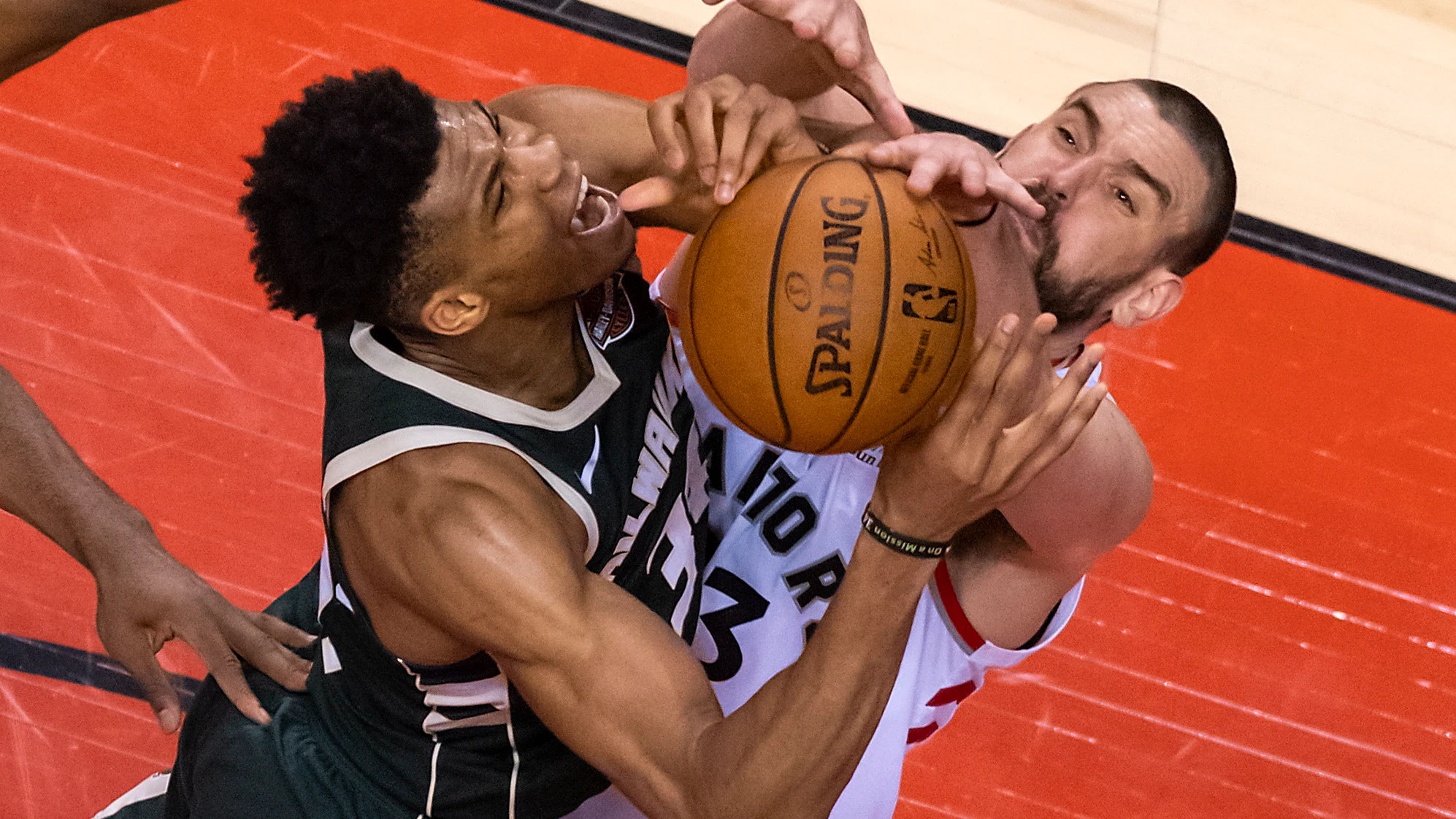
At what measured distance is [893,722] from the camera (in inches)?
116

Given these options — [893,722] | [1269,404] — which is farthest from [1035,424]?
[1269,404]

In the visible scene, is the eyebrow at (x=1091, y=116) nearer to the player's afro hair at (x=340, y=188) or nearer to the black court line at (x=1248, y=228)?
the player's afro hair at (x=340, y=188)

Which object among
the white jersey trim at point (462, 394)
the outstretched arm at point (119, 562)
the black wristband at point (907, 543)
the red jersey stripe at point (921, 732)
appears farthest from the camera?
the red jersey stripe at point (921, 732)

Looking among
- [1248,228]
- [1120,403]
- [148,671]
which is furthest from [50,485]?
[1248,228]

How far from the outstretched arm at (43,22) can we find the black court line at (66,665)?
1.82 metres

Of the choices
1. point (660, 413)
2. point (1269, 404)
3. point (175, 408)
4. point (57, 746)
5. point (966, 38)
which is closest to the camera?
point (660, 413)

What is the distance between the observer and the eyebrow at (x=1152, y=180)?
8.84ft

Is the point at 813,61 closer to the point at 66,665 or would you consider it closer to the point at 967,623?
the point at 967,623

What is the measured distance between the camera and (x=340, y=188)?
83.8 inches

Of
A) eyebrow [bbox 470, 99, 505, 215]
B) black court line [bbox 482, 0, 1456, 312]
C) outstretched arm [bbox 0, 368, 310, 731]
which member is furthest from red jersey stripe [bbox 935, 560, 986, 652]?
black court line [bbox 482, 0, 1456, 312]

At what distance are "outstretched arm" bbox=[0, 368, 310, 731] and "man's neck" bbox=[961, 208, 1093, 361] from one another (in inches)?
63.0

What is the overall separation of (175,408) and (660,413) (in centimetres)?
179

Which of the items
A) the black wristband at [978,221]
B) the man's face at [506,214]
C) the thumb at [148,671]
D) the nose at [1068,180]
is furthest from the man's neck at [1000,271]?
the thumb at [148,671]

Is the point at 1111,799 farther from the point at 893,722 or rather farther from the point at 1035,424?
the point at 1035,424
